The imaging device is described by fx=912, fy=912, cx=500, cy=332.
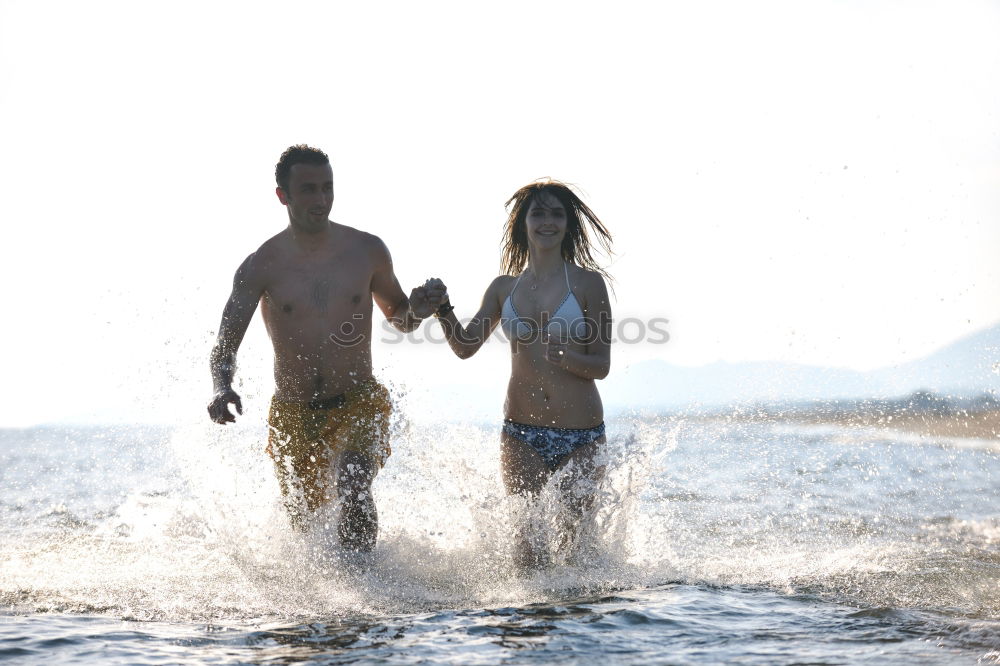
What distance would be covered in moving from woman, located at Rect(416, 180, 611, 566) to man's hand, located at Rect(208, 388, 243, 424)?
1.23 metres

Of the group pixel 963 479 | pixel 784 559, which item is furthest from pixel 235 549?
pixel 963 479

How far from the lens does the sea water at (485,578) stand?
3.69 metres

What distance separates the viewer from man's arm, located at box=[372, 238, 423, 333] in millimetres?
5582

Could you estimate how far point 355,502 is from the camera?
5.09 m

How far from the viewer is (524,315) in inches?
208

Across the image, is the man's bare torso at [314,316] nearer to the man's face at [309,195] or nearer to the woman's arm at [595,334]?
the man's face at [309,195]

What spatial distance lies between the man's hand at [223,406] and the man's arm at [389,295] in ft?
3.65

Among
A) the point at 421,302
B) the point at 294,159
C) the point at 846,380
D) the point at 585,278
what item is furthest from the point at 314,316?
the point at 846,380

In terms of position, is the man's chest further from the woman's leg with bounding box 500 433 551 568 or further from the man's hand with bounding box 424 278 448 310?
the woman's leg with bounding box 500 433 551 568

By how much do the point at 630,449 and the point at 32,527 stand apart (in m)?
5.79

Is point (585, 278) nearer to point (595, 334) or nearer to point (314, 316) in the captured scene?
point (595, 334)

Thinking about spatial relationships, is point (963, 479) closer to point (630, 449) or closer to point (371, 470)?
point (630, 449)

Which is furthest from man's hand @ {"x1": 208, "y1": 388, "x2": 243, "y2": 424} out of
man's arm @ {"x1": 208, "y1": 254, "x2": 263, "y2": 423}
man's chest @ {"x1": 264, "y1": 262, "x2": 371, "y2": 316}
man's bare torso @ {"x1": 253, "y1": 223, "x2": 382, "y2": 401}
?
man's chest @ {"x1": 264, "y1": 262, "x2": 371, "y2": 316}

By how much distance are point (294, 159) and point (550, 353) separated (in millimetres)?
1854
